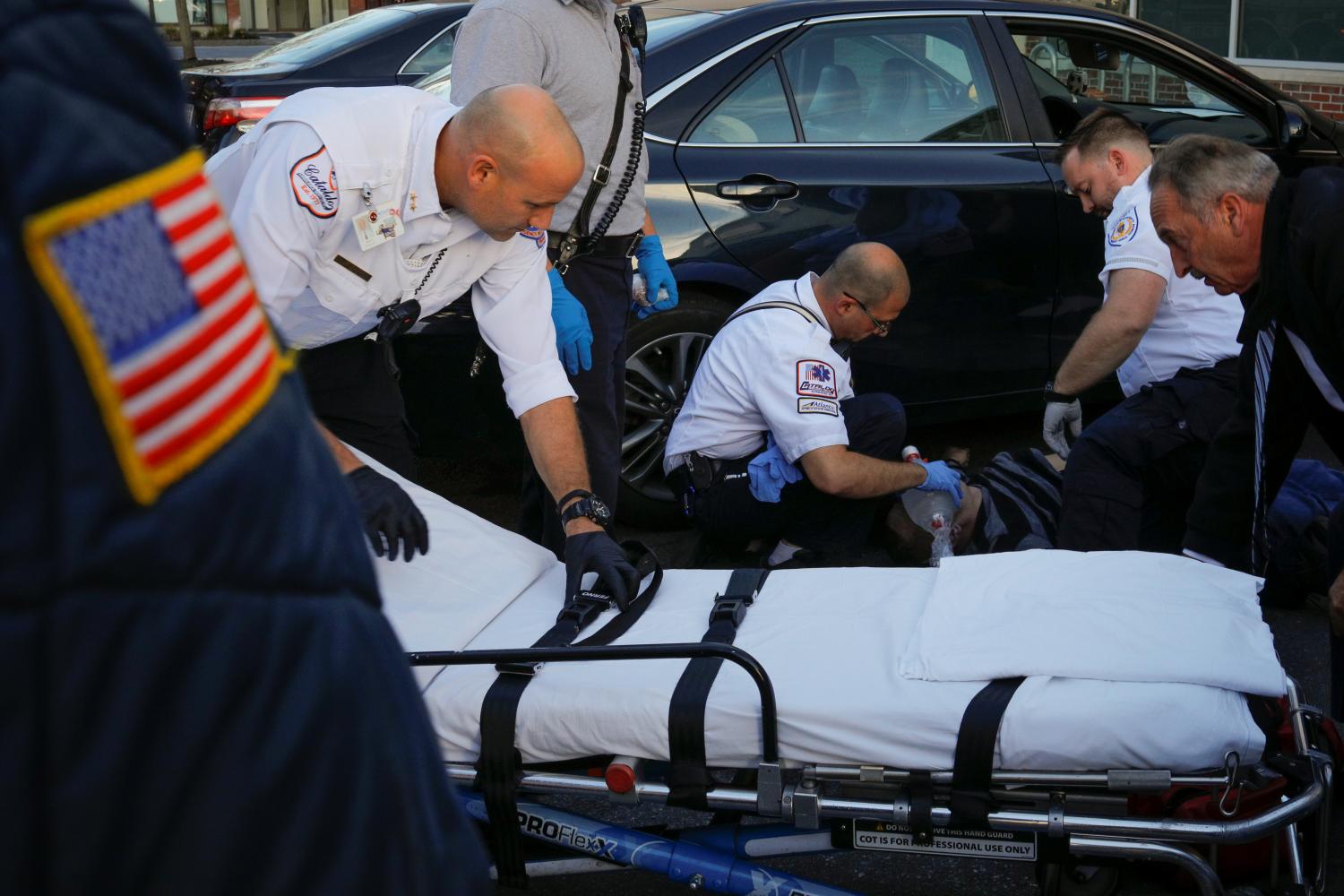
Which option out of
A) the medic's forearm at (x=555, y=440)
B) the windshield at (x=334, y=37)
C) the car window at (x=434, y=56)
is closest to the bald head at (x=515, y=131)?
the medic's forearm at (x=555, y=440)

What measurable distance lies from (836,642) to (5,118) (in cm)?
191

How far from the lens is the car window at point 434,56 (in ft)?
22.4

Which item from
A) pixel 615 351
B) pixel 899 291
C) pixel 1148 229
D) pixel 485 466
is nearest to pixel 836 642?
pixel 615 351

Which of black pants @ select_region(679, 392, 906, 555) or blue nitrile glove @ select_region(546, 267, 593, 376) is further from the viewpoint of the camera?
black pants @ select_region(679, 392, 906, 555)

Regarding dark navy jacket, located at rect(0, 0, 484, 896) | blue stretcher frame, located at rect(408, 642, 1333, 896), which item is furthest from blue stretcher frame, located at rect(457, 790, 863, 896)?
dark navy jacket, located at rect(0, 0, 484, 896)

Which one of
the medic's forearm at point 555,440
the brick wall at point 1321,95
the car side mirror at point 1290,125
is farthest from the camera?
the brick wall at point 1321,95

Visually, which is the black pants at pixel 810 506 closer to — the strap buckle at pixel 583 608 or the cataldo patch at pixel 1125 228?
the cataldo patch at pixel 1125 228

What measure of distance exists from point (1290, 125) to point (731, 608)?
362 centimetres

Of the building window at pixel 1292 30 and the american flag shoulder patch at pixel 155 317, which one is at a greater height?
the american flag shoulder patch at pixel 155 317

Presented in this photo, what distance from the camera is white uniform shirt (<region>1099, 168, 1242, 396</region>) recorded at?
12.9 feet

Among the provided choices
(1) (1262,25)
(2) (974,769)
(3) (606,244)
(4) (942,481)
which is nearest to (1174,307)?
(4) (942,481)

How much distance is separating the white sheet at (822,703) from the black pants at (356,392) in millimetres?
596

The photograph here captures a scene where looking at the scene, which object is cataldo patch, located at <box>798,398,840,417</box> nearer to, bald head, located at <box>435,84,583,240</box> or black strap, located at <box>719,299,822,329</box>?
black strap, located at <box>719,299,822,329</box>

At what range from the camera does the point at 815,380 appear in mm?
3807
